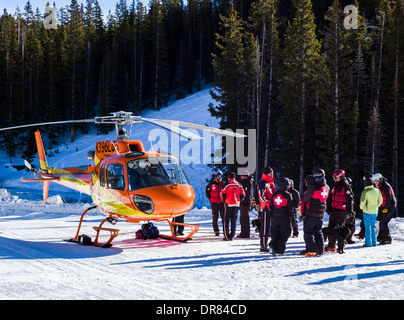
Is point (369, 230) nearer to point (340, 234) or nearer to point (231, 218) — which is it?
point (340, 234)

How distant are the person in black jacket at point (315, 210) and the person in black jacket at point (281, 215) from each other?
36cm

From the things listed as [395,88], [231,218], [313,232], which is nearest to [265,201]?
[313,232]

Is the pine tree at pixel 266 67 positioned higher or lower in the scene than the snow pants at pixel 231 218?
higher

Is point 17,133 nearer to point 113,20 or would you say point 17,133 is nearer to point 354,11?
point 113,20

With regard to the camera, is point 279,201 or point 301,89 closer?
point 279,201

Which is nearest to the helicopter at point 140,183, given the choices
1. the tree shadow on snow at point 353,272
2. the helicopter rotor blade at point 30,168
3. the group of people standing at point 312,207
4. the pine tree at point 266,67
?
the group of people standing at point 312,207

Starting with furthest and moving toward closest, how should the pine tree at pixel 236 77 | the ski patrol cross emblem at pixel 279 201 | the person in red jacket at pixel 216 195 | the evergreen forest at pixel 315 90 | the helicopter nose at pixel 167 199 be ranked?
the pine tree at pixel 236 77 < the evergreen forest at pixel 315 90 < the person in red jacket at pixel 216 195 < the helicopter nose at pixel 167 199 < the ski patrol cross emblem at pixel 279 201

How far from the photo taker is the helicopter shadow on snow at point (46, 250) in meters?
8.12

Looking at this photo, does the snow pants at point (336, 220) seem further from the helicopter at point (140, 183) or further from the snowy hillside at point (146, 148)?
the snowy hillside at point (146, 148)

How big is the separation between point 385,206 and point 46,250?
26.9ft

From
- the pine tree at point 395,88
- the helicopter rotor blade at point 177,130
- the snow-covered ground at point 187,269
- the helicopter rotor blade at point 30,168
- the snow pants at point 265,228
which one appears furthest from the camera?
the pine tree at point 395,88

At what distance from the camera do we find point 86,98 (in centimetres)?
4541

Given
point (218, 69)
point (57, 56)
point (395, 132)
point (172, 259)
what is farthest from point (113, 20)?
point (172, 259)

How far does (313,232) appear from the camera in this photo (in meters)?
8.00
